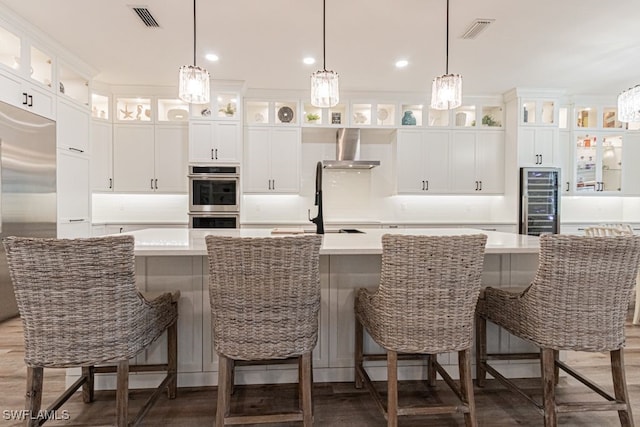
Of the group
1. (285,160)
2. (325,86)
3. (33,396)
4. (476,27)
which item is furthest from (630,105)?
(33,396)

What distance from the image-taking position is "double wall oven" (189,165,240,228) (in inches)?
185

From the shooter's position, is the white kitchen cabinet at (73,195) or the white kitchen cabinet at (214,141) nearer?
the white kitchen cabinet at (73,195)

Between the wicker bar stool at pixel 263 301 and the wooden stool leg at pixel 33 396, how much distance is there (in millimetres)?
730

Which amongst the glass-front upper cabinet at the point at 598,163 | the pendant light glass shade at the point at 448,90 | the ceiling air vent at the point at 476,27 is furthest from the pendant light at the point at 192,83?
the glass-front upper cabinet at the point at 598,163

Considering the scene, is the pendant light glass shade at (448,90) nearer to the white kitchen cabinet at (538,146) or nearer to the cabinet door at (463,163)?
the cabinet door at (463,163)

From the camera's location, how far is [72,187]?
414 centimetres

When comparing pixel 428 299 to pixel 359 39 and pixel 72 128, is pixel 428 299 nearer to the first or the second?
pixel 359 39

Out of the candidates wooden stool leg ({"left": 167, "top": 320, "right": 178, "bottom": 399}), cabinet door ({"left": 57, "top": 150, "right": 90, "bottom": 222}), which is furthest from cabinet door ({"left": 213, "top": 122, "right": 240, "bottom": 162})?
wooden stool leg ({"left": 167, "top": 320, "right": 178, "bottom": 399})

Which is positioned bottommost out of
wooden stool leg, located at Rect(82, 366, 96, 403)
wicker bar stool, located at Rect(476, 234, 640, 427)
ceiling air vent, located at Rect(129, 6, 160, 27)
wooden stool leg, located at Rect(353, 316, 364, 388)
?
wooden stool leg, located at Rect(82, 366, 96, 403)

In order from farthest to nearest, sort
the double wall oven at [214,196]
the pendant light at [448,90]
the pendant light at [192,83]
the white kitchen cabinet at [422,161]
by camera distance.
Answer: the white kitchen cabinet at [422,161]
the double wall oven at [214,196]
the pendant light at [448,90]
the pendant light at [192,83]

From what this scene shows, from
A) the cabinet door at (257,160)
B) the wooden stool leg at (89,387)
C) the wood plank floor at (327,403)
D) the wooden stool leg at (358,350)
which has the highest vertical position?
the cabinet door at (257,160)

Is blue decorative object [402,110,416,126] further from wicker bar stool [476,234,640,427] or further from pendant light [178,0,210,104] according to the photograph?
wicker bar stool [476,234,640,427]

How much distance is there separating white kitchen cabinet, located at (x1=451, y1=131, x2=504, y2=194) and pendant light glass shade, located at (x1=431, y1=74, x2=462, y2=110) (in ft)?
9.88

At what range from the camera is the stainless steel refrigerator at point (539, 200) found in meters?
4.99
